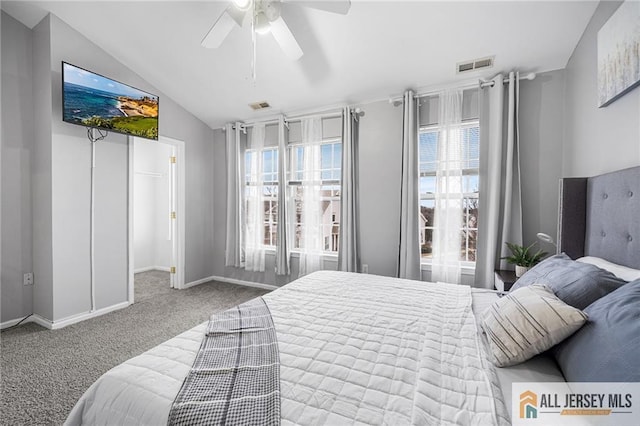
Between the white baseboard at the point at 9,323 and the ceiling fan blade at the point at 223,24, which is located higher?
the ceiling fan blade at the point at 223,24

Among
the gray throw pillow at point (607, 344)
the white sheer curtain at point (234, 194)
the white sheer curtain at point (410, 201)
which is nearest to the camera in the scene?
the gray throw pillow at point (607, 344)

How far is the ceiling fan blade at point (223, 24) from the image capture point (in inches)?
76.9

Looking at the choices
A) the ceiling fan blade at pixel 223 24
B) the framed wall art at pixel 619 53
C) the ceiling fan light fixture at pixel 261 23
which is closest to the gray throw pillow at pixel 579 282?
the framed wall art at pixel 619 53

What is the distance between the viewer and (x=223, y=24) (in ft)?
6.69

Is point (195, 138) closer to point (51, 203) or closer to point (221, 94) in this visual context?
point (221, 94)

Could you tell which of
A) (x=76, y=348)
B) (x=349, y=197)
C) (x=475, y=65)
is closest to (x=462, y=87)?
(x=475, y=65)

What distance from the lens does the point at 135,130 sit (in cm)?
302

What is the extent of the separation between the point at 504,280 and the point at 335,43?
2.65 m

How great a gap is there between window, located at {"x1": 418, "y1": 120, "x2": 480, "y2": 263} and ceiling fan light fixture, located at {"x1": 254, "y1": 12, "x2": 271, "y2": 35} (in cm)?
189

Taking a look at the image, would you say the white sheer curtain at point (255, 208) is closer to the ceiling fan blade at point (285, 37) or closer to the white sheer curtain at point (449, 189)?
the ceiling fan blade at point (285, 37)

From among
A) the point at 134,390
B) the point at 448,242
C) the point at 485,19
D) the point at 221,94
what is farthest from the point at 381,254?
the point at 221,94

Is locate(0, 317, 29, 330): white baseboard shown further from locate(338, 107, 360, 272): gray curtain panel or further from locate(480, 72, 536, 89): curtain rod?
locate(480, 72, 536, 89): curtain rod

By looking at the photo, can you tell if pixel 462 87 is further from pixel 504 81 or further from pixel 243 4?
pixel 243 4

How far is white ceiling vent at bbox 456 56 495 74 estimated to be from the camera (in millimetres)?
2476
